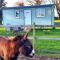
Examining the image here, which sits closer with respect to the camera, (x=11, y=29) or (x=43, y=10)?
(x=11, y=29)

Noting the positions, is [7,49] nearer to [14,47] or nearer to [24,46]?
[14,47]

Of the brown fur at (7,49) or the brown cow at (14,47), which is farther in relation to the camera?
the brown fur at (7,49)

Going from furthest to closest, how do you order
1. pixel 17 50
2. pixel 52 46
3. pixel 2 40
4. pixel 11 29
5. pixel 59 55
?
pixel 52 46 → pixel 11 29 → pixel 59 55 → pixel 2 40 → pixel 17 50

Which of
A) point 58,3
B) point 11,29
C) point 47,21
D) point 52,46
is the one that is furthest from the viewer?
point 58,3

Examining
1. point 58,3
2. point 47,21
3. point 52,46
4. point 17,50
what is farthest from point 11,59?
point 58,3

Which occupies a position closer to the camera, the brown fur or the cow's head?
the cow's head

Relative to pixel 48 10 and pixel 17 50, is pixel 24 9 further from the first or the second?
pixel 17 50

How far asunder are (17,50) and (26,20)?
33.6 m

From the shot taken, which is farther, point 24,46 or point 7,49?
point 7,49

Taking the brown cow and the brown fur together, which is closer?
the brown cow

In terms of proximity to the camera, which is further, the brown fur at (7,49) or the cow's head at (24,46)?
the brown fur at (7,49)

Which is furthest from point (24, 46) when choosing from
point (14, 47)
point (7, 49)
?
point (7, 49)

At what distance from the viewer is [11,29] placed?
37.5 ft

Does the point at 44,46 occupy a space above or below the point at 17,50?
below
